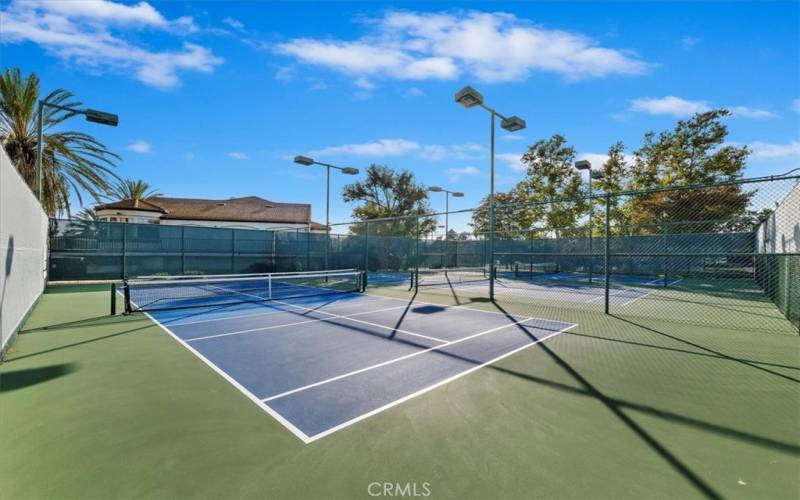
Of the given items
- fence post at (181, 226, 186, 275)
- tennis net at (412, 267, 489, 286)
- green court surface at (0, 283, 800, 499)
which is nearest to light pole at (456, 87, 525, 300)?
tennis net at (412, 267, 489, 286)

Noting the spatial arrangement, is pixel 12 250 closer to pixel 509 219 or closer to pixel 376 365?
pixel 376 365

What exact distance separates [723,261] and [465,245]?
15.5 metres

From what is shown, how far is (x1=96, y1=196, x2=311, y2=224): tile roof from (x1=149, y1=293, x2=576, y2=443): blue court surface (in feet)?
118

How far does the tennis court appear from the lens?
398 centimetres

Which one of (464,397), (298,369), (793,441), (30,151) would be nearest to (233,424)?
(298,369)

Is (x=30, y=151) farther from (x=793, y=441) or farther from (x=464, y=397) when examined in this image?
(x=793, y=441)

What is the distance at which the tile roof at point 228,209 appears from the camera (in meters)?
41.0

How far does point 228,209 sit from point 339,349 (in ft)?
147

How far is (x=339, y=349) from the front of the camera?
19.5 ft

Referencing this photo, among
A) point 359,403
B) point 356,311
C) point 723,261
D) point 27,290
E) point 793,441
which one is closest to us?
point 793,441

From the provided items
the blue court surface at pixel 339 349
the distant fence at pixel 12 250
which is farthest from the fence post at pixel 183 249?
the distant fence at pixel 12 250

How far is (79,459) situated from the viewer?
2.83 m

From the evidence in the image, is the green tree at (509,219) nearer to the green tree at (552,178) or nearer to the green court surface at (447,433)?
the green tree at (552,178)

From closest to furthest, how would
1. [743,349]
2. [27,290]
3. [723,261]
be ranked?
[743,349] < [27,290] < [723,261]
